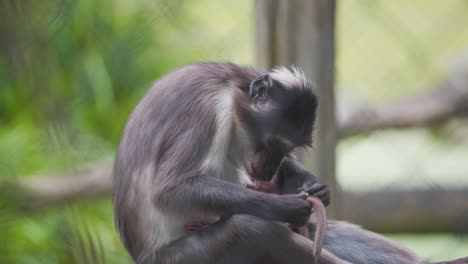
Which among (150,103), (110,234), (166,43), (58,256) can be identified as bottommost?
(110,234)

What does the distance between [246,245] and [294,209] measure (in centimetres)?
7

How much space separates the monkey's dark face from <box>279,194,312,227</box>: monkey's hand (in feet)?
0.22

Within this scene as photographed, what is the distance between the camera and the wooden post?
1.25 metres

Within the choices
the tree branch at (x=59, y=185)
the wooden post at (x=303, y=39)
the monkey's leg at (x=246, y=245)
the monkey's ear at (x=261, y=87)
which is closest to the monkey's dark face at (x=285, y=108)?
the monkey's ear at (x=261, y=87)

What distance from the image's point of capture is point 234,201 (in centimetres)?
95

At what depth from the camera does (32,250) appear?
1.58 metres

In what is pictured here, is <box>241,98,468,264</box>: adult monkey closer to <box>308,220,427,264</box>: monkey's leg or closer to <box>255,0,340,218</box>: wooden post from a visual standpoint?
<box>308,220,427,264</box>: monkey's leg

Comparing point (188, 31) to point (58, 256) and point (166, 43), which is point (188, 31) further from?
point (58, 256)

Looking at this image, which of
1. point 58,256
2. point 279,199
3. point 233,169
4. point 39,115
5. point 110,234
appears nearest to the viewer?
point 39,115

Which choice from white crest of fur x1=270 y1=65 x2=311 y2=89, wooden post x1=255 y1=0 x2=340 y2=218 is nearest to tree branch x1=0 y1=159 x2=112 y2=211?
wooden post x1=255 y1=0 x2=340 y2=218

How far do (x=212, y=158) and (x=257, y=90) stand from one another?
10 centimetres

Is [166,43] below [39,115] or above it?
below

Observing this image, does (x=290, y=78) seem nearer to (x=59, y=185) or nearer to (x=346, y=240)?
(x=346, y=240)

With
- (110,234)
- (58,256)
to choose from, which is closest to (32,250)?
(110,234)
